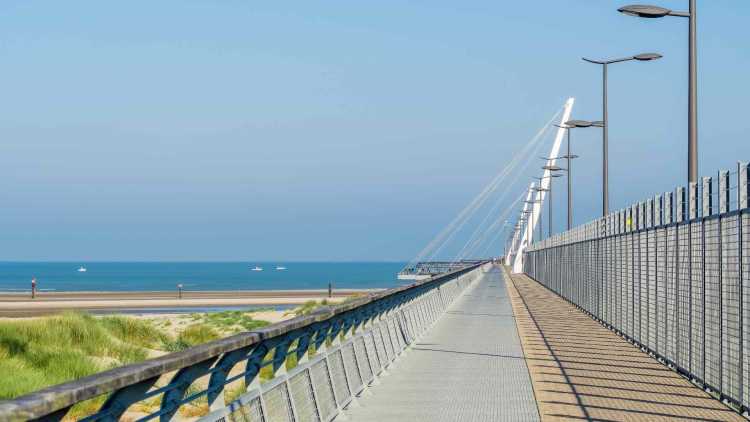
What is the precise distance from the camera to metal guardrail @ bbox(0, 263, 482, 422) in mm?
5281

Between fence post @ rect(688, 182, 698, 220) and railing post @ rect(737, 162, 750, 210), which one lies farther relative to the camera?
fence post @ rect(688, 182, 698, 220)

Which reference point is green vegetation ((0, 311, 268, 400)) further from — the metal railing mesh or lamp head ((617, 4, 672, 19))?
lamp head ((617, 4, 672, 19))

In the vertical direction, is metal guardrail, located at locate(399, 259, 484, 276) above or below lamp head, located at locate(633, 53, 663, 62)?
below

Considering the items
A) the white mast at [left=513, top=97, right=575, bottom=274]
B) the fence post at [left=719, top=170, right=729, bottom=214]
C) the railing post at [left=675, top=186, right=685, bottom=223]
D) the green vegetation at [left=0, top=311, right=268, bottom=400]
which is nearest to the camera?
the fence post at [left=719, top=170, right=729, bottom=214]

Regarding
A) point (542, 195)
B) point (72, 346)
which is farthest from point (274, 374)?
point (542, 195)

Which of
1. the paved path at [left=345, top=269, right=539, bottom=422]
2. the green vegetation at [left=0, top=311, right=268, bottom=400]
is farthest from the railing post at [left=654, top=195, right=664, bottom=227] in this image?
the green vegetation at [left=0, top=311, right=268, bottom=400]

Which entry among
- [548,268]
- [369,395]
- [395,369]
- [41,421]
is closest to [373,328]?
[395,369]

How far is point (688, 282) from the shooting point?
59.2ft

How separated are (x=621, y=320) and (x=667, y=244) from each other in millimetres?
7007

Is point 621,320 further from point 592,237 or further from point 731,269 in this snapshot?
point 731,269

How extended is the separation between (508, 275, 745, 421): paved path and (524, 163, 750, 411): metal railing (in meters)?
0.36

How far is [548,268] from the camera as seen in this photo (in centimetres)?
6372

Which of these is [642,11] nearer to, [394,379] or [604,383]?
[604,383]

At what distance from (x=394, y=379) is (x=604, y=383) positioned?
2.73 metres
